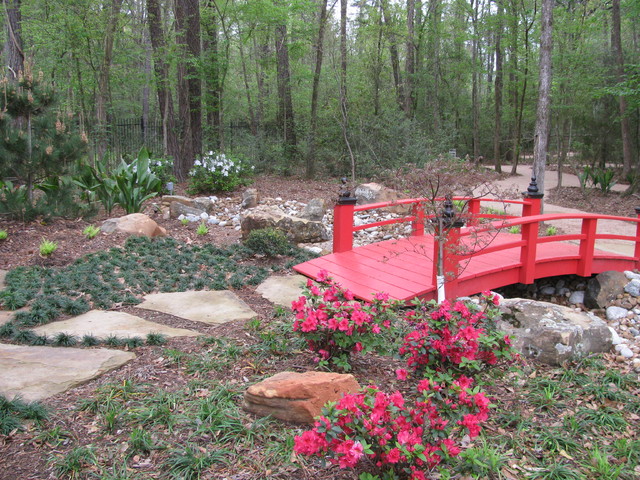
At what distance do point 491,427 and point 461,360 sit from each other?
41 centimetres

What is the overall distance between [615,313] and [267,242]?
13.2 feet

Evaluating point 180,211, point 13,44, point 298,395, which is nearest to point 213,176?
point 180,211

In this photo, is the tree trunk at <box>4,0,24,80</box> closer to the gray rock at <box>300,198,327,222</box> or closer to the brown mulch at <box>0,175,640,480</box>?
the brown mulch at <box>0,175,640,480</box>

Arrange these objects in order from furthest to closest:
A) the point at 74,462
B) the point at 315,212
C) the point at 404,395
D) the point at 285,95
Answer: the point at 285,95
the point at 315,212
the point at 404,395
the point at 74,462

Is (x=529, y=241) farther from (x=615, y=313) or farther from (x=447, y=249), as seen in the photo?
(x=615, y=313)

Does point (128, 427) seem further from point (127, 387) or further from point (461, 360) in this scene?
point (461, 360)

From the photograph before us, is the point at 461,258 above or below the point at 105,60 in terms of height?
below

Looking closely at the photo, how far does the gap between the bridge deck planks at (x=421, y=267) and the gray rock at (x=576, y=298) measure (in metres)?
0.35

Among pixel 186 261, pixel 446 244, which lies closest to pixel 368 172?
pixel 186 261

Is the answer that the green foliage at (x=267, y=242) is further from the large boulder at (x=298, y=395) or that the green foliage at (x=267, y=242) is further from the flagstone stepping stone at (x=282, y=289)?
the large boulder at (x=298, y=395)

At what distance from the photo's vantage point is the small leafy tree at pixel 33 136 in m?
6.59

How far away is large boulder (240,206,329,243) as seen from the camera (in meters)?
6.96

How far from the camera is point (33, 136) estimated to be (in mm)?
6922

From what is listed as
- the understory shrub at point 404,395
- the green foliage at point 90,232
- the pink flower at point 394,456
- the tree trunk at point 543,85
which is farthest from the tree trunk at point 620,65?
the pink flower at point 394,456
